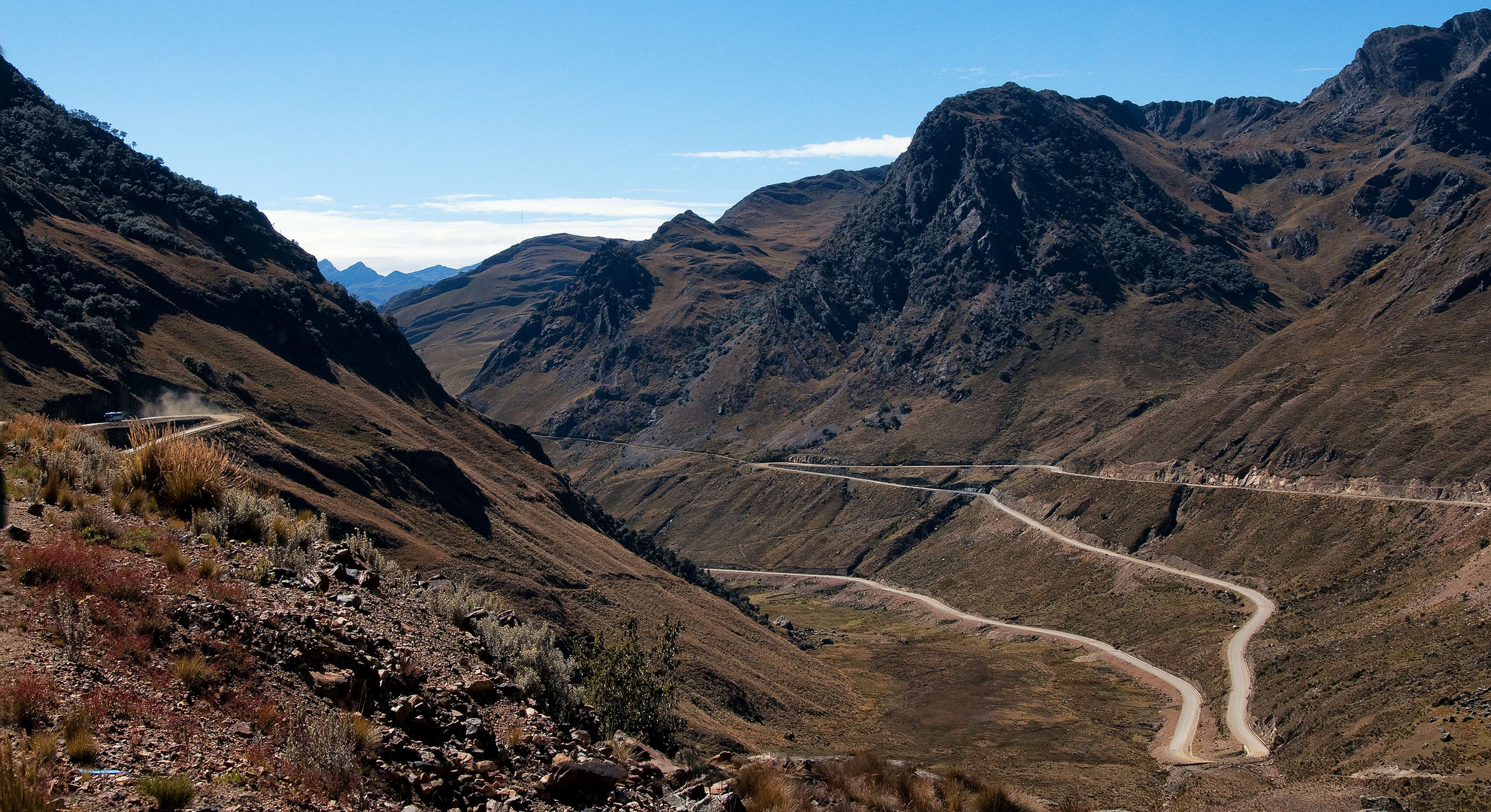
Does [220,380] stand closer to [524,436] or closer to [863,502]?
[524,436]

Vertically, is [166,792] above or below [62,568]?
below

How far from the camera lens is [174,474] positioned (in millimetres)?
21672

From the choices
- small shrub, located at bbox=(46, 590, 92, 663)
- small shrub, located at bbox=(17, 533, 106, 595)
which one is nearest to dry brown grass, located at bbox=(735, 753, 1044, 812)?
small shrub, located at bbox=(46, 590, 92, 663)

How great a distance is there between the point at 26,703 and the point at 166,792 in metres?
2.35

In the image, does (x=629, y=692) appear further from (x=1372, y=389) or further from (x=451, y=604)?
(x=1372, y=389)

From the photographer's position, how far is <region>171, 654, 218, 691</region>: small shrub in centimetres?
1368

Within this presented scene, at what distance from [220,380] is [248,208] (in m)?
61.9

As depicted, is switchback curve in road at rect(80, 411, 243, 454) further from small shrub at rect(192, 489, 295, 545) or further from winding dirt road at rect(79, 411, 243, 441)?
small shrub at rect(192, 489, 295, 545)

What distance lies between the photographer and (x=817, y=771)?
74.2 ft

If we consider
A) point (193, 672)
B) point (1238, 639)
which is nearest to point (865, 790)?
point (193, 672)

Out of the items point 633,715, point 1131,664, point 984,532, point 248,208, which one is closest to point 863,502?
point 984,532

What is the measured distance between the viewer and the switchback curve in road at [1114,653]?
63.9 meters

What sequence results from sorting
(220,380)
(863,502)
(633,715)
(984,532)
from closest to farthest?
1. (633,715)
2. (220,380)
3. (984,532)
4. (863,502)

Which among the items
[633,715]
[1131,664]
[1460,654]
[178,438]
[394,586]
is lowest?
[1131,664]
